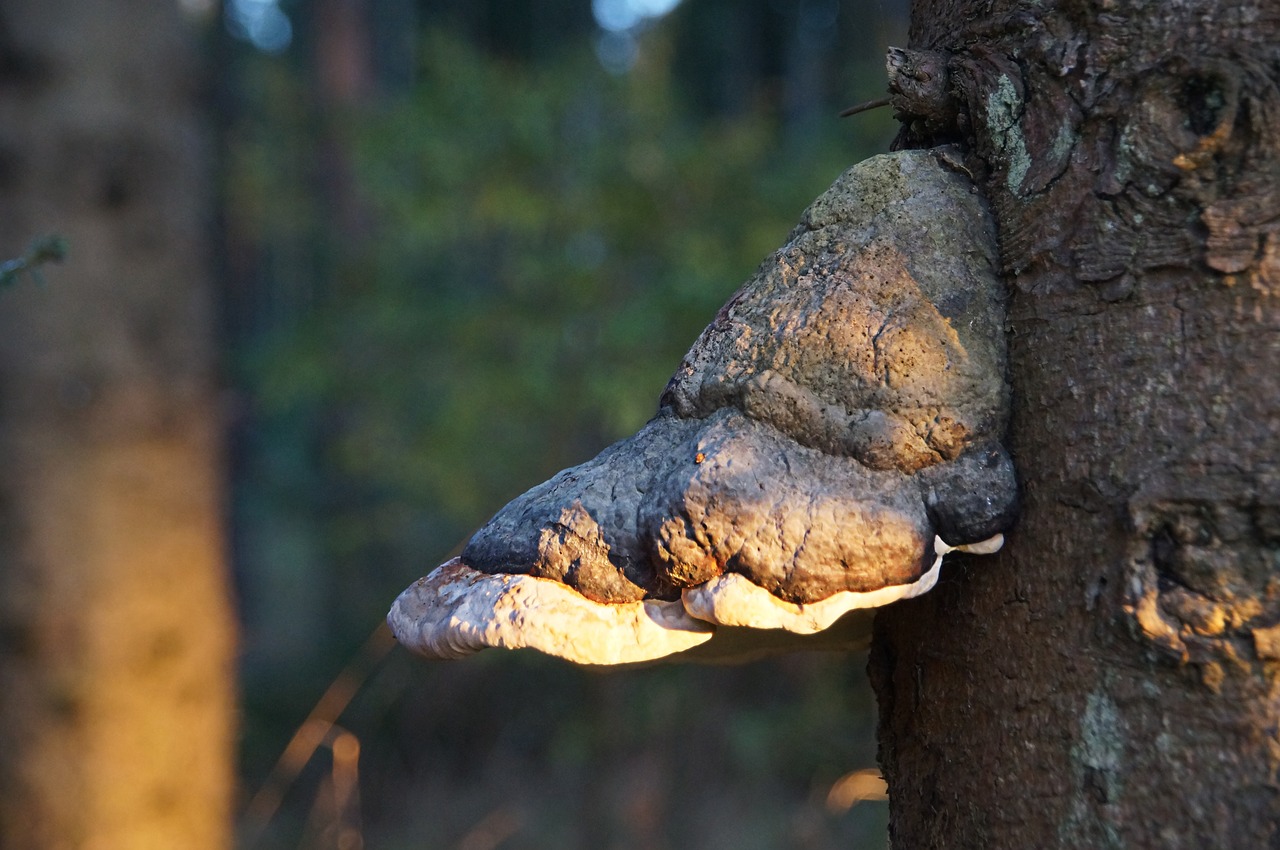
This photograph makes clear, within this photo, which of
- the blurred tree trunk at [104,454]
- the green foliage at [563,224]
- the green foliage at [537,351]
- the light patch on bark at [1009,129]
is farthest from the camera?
the green foliage at [537,351]

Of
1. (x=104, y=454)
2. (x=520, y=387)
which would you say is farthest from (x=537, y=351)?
(x=104, y=454)

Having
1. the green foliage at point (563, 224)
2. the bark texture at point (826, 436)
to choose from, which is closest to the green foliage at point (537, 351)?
the green foliage at point (563, 224)

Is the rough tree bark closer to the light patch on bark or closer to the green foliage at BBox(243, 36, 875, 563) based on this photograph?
the light patch on bark

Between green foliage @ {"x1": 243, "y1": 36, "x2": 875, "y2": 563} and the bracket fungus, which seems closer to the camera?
the bracket fungus

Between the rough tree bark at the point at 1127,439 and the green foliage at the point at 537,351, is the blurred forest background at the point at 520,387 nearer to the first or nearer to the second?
the green foliage at the point at 537,351

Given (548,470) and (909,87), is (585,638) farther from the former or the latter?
(548,470)

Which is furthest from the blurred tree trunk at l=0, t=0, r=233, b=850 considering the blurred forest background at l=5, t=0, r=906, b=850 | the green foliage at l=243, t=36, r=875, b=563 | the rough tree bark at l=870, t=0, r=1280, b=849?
the rough tree bark at l=870, t=0, r=1280, b=849

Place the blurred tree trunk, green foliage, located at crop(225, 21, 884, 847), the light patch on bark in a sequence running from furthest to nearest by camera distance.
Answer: green foliage, located at crop(225, 21, 884, 847)
the blurred tree trunk
the light patch on bark
